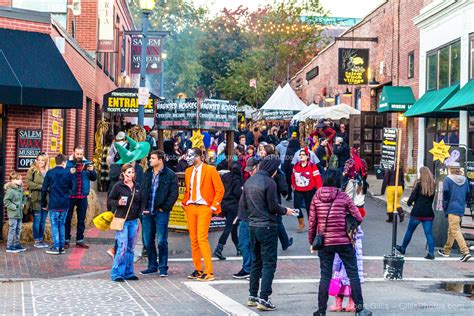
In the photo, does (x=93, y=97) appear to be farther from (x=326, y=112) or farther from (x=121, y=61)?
(x=121, y=61)

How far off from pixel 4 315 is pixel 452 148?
1071cm

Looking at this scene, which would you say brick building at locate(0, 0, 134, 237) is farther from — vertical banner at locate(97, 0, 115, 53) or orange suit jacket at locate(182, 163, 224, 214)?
vertical banner at locate(97, 0, 115, 53)

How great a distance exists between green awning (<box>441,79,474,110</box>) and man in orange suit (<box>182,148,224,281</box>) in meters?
12.2

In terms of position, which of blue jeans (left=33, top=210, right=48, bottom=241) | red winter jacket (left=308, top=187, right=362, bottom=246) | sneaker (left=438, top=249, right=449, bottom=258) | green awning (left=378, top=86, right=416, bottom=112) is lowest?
sneaker (left=438, top=249, right=449, bottom=258)

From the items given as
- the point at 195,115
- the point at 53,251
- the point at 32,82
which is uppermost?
the point at 32,82

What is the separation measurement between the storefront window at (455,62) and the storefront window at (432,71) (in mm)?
1839

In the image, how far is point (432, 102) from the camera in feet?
87.0

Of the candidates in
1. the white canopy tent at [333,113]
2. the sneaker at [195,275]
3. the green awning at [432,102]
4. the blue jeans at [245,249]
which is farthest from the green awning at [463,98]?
the sneaker at [195,275]

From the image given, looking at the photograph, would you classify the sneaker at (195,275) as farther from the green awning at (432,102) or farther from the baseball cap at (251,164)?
the green awning at (432,102)

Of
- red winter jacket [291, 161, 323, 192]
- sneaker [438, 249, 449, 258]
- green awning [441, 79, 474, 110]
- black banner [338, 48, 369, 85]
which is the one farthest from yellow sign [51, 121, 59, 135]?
black banner [338, 48, 369, 85]

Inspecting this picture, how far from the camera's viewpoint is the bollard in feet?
39.0

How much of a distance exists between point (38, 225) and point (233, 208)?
3.82 meters

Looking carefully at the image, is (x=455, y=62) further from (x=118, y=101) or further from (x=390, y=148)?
(x=390, y=148)

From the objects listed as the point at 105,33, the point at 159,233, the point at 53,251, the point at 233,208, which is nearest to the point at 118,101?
the point at 105,33
